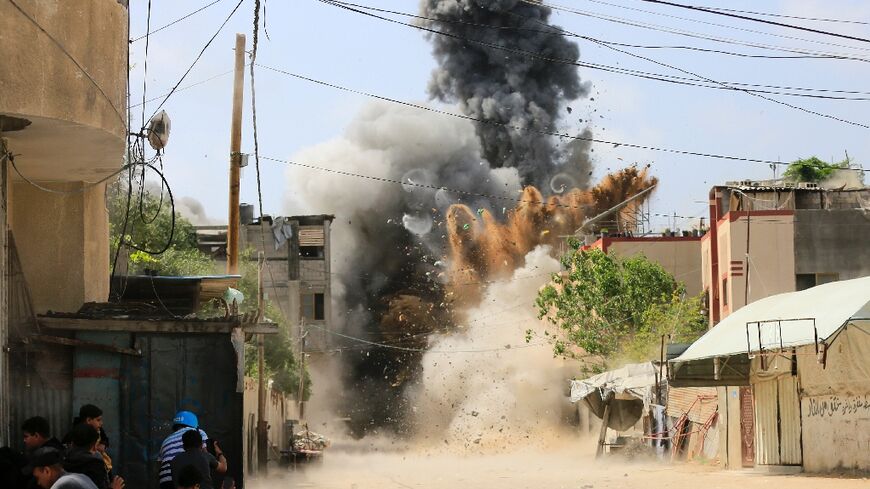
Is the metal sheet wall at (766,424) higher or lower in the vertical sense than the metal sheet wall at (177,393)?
lower

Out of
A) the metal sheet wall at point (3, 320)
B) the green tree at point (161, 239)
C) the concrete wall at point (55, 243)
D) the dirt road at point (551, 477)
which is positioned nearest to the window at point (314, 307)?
the green tree at point (161, 239)

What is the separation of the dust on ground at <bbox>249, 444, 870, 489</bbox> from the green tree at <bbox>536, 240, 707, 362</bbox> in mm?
7578

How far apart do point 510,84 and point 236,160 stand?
2022 inches

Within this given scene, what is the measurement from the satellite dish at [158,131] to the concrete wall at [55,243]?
102cm

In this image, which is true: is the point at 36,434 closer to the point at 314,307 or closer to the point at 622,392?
the point at 622,392

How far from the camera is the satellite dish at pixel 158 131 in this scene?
56.4ft

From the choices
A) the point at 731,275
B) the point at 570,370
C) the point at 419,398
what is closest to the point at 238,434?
the point at 731,275

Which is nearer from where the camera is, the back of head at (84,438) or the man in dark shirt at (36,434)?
the back of head at (84,438)

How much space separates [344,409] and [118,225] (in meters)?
34.7

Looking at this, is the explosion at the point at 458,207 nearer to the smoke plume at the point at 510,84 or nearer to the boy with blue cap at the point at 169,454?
the smoke plume at the point at 510,84

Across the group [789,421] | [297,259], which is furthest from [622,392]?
[297,259]

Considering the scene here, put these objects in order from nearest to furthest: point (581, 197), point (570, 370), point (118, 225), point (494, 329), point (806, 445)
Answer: point (806, 445), point (118, 225), point (570, 370), point (494, 329), point (581, 197)

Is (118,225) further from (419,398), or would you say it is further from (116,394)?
(419,398)

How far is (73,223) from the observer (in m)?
16.5
